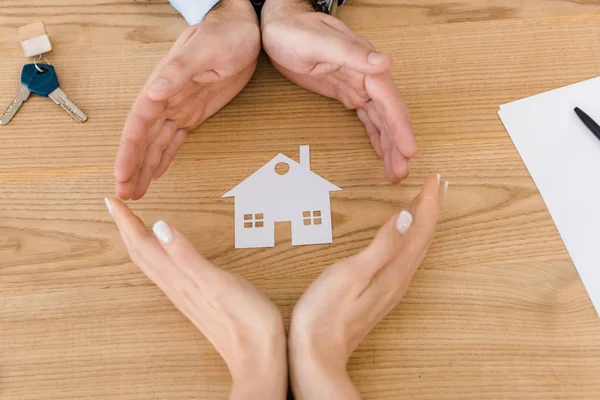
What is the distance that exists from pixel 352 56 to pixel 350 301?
0.36 meters

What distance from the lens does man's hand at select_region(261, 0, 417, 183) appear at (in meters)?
0.72

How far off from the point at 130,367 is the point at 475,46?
31.1 inches

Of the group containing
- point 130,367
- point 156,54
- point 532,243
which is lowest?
point 130,367

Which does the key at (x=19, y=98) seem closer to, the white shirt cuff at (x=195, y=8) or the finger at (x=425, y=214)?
the white shirt cuff at (x=195, y=8)

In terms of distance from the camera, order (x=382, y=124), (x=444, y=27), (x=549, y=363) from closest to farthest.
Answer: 1. (x=549, y=363)
2. (x=382, y=124)
3. (x=444, y=27)

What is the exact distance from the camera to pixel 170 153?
2.59 ft

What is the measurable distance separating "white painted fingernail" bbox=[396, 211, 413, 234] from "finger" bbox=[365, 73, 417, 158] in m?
0.12

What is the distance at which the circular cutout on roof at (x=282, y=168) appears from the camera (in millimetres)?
791

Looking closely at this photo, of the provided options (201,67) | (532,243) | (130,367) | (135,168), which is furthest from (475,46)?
(130,367)

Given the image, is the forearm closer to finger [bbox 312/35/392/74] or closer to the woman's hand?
the woman's hand

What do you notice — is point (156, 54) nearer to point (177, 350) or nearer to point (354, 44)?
point (354, 44)

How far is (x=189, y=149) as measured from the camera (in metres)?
0.81

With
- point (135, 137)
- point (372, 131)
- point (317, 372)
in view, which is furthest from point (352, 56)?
point (317, 372)

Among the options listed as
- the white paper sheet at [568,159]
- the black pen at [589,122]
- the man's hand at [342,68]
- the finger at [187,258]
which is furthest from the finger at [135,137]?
the black pen at [589,122]
